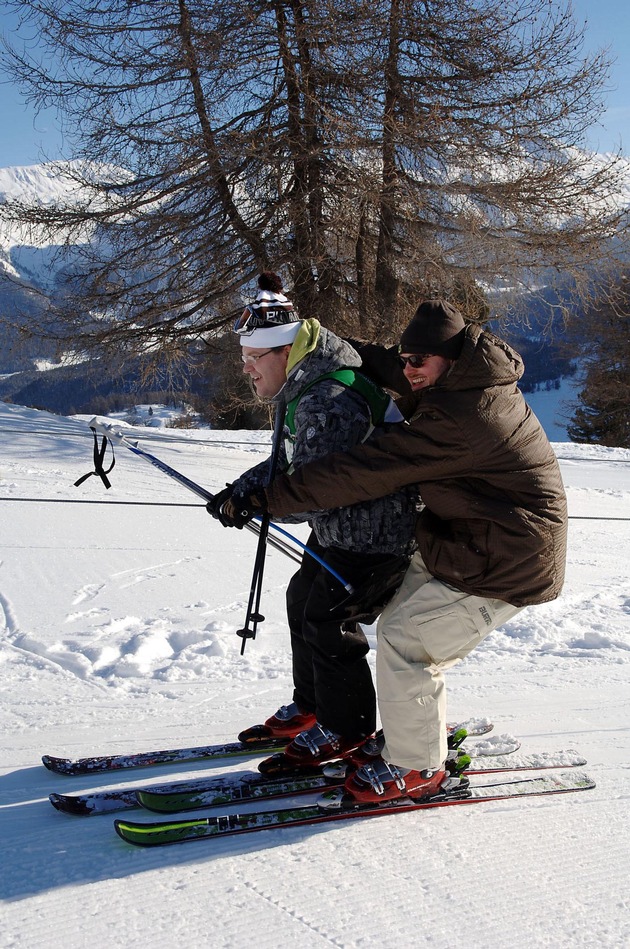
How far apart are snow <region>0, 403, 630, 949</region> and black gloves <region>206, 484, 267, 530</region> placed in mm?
1116

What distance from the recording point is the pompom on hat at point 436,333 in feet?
8.69

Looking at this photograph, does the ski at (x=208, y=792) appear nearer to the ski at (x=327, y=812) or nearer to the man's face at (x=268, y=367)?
the ski at (x=327, y=812)

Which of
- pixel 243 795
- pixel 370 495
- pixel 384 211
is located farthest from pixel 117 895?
pixel 384 211

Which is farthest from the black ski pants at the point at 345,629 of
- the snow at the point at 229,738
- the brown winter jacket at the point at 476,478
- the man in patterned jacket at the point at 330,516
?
the snow at the point at 229,738

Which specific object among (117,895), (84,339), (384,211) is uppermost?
(384,211)

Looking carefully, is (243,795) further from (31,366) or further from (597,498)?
(31,366)

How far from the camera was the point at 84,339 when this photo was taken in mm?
11266

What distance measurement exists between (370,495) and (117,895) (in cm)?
148

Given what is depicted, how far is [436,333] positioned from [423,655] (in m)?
1.15

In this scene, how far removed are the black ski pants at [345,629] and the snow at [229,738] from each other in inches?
16.8

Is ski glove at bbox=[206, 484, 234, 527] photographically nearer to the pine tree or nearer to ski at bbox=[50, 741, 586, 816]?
ski at bbox=[50, 741, 586, 816]

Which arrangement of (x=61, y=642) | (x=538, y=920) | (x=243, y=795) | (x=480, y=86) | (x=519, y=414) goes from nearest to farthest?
(x=538, y=920) < (x=519, y=414) < (x=243, y=795) < (x=61, y=642) < (x=480, y=86)

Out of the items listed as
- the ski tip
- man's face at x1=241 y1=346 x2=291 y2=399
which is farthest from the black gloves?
the ski tip

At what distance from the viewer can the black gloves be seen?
9.15ft
